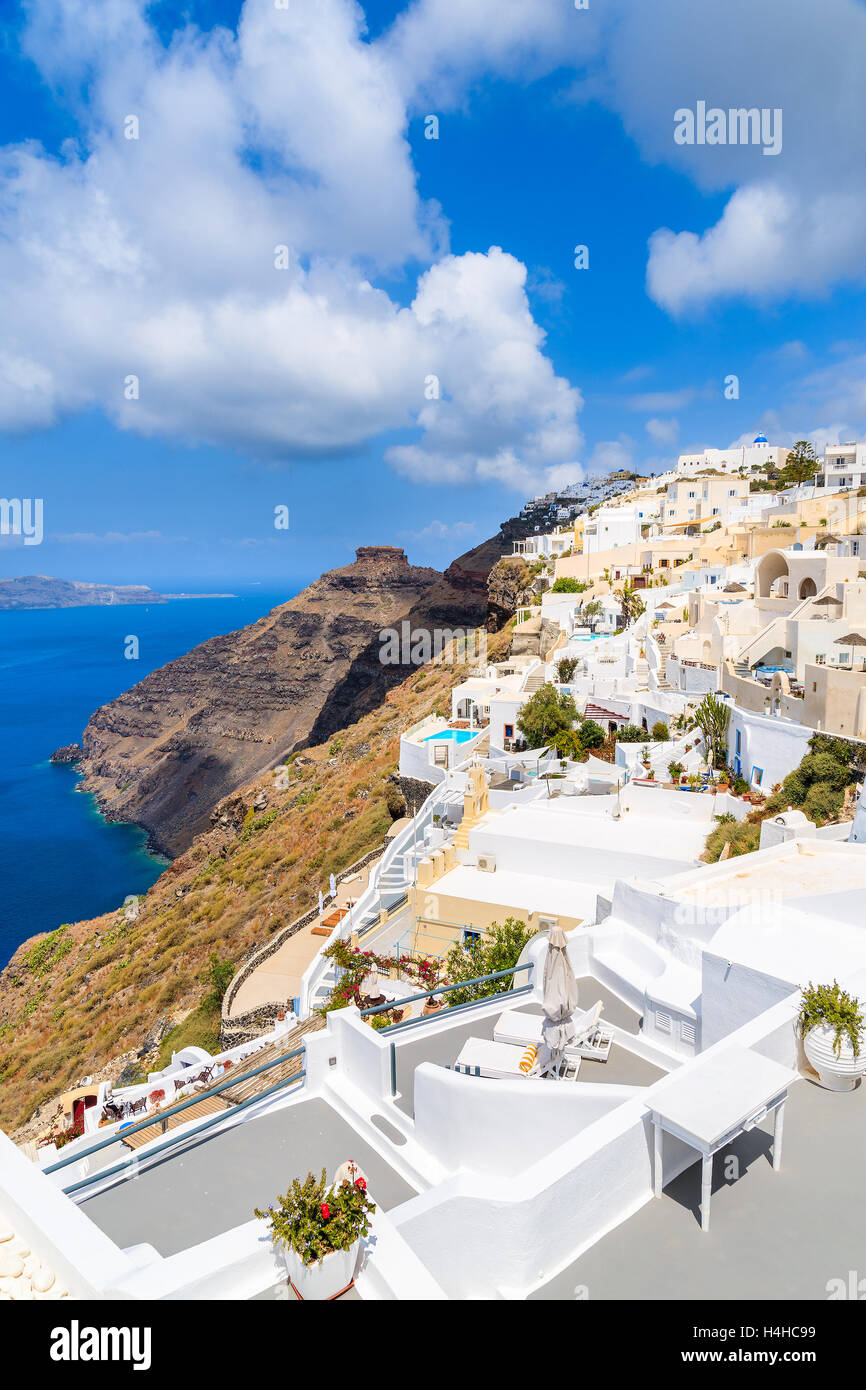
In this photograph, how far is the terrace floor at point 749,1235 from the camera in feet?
11.5

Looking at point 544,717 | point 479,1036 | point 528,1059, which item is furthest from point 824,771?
point 528,1059

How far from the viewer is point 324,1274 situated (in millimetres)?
3057

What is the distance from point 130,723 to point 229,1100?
325 feet

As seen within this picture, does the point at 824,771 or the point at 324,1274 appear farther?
the point at 824,771

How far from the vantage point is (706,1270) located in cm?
355

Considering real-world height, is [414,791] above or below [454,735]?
below

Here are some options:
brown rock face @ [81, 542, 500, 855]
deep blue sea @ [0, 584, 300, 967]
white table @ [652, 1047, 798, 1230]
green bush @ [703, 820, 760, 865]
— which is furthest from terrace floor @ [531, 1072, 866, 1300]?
brown rock face @ [81, 542, 500, 855]

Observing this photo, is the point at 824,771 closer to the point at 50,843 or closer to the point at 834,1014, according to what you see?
the point at 834,1014

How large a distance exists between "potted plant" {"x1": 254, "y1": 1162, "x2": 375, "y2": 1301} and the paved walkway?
13.4 metres

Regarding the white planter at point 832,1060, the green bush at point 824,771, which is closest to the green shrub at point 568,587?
the green bush at point 824,771

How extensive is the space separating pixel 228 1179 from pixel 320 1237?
5.34ft

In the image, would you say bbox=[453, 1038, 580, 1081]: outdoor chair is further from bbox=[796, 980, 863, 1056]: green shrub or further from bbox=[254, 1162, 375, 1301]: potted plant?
bbox=[254, 1162, 375, 1301]: potted plant

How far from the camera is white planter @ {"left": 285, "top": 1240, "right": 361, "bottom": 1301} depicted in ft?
10.00
